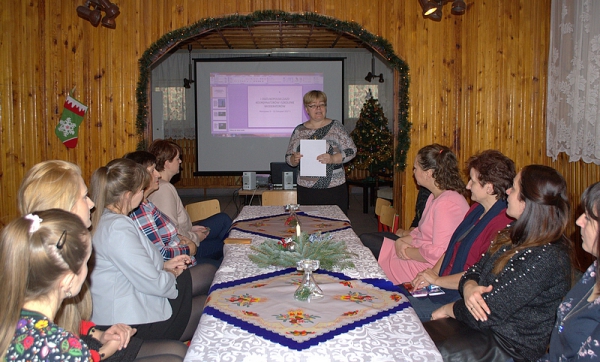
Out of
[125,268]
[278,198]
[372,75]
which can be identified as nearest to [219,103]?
[372,75]

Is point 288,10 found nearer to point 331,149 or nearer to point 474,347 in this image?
point 331,149

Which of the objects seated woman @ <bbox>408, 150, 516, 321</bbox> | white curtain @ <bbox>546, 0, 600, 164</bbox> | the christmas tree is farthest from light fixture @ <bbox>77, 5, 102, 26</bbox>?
the christmas tree

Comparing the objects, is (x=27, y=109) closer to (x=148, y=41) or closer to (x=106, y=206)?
(x=148, y=41)

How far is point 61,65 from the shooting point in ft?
18.4

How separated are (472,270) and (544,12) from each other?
429 centimetres

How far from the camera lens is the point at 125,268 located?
2.14 meters

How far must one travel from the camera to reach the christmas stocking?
18.4 ft

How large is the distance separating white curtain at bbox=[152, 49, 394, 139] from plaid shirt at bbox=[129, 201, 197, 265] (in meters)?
8.40

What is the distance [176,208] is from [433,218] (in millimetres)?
A: 1842

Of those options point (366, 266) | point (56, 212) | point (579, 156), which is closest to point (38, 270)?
point (56, 212)

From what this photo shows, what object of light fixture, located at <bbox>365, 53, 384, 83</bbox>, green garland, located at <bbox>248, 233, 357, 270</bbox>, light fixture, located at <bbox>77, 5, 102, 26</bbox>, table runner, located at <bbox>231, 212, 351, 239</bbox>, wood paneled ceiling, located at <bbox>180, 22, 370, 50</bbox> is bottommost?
table runner, located at <bbox>231, 212, 351, 239</bbox>

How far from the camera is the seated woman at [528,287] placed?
1891 mm

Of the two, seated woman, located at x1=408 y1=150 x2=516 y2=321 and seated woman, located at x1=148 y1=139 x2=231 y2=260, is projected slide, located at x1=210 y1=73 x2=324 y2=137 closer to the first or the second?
seated woman, located at x1=148 y1=139 x2=231 y2=260

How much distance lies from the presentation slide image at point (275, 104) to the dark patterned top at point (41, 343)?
8.57 meters
